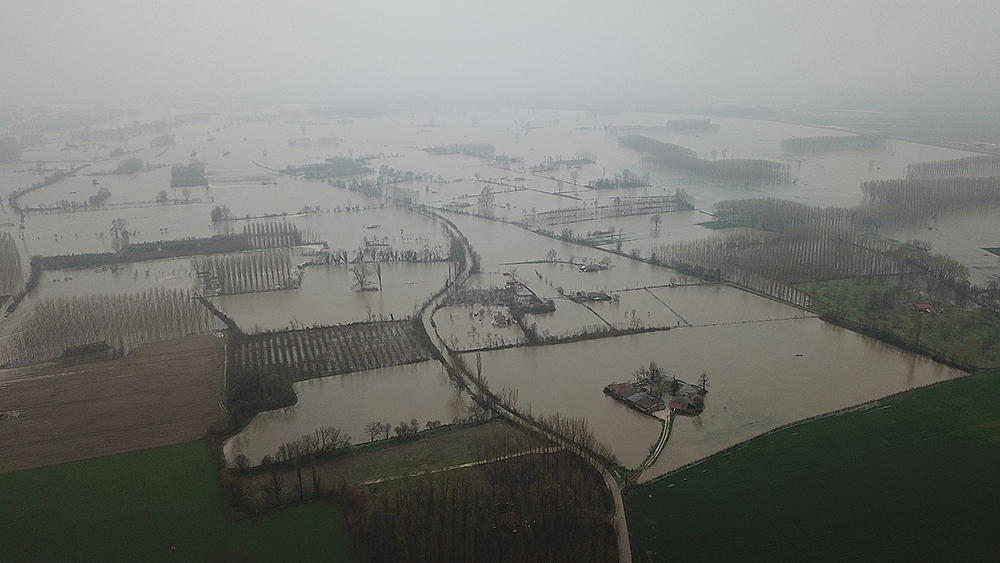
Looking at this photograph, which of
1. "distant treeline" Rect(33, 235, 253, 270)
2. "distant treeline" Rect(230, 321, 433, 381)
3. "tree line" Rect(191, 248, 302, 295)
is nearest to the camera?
"distant treeline" Rect(230, 321, 433, 381)

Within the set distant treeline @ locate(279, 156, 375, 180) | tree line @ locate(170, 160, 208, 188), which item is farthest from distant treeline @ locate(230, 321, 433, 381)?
distant treeline @ locate(279, 156, 375, 180)

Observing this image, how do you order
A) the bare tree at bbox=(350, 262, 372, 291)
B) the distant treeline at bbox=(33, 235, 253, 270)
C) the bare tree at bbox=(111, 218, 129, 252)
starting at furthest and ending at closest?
1. the bare tree at bbox=(111, 218, 129, 252)
2. the distant treeline at bbox=(33, 235, 253, 270)
3. the bare tree at bbox=(350, 262, 372, 291)

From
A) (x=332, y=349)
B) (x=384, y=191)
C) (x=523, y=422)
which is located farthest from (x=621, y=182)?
(x=523, y=422)

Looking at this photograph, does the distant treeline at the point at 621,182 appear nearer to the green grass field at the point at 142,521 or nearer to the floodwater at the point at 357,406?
the floodwater at the point at 357,406

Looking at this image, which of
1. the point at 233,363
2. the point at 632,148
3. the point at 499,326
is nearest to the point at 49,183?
the point at 233,363

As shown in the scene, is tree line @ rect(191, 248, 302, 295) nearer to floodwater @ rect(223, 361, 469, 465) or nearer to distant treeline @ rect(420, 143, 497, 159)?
floodwater @ rect(223, 361, 469, 465)

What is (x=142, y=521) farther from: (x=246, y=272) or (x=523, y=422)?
(x=246, y=272)
